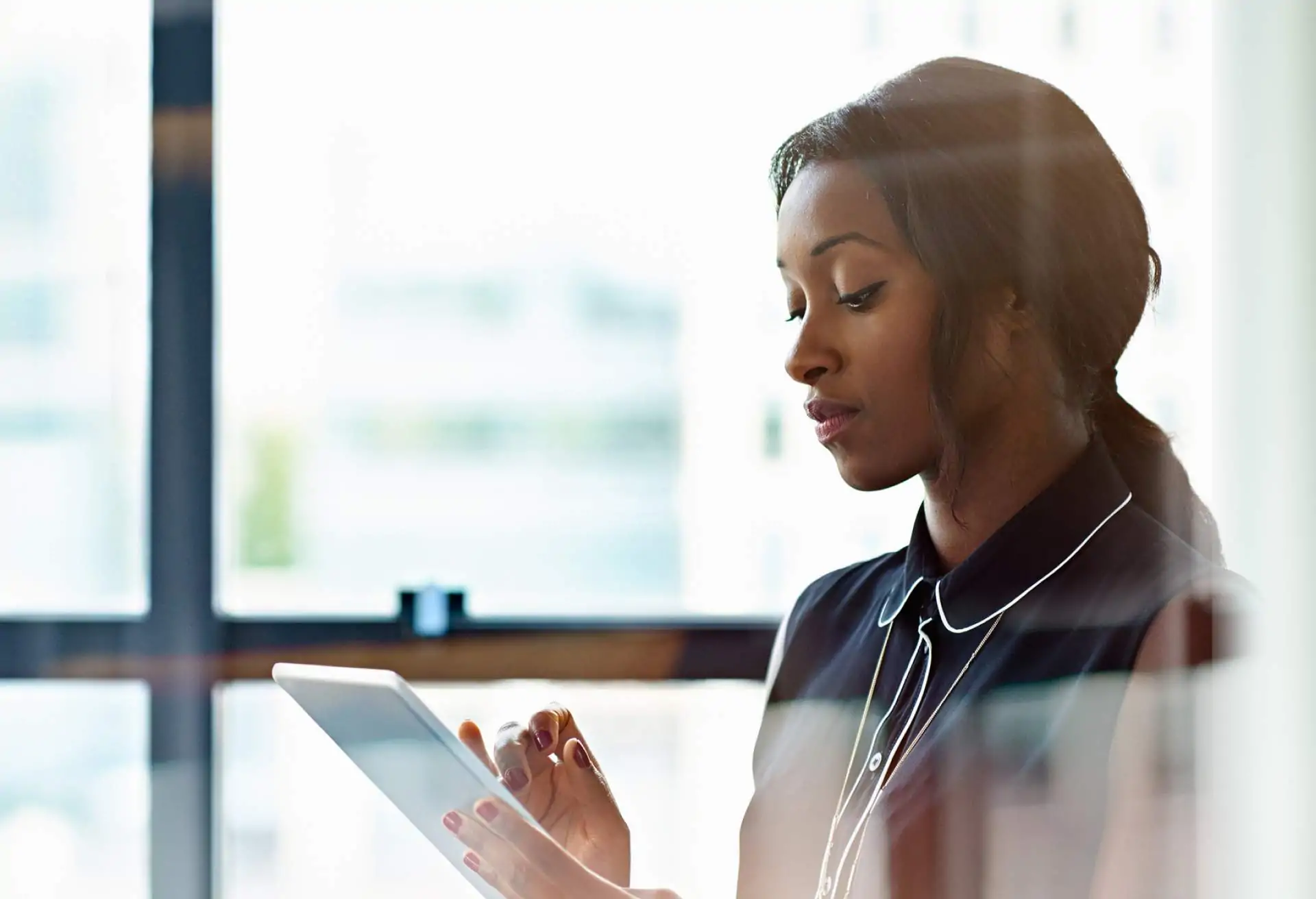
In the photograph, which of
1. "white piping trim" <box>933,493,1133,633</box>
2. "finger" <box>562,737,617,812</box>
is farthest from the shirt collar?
"finger" <box>562,737,617,812</box>

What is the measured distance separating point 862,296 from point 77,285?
966 millimetres

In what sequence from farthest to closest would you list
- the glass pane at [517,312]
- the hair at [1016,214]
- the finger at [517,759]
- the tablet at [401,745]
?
the glass pane at [517,312]
the finger at [517,759]
the hair at [1016,214]
the tablet at [401,745]

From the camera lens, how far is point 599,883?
2.46 ft

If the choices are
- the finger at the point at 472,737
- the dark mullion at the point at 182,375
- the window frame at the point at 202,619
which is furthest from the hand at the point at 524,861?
the dark mullion at the point at 182,375

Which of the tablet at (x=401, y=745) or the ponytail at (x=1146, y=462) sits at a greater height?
the ponytail at (x=1146, y=462)

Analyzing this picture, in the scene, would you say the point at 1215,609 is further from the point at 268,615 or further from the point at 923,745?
the point at 268,615

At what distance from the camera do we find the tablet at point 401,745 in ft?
2.38

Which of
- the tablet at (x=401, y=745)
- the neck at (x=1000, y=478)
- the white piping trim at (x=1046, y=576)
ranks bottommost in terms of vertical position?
the tablet at (x=401, y=745)

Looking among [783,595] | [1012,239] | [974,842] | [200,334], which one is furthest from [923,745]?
[200,334]

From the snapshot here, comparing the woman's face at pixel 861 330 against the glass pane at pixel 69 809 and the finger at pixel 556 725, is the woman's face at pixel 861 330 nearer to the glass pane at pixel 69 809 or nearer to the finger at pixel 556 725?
the finger at pixel 556 725

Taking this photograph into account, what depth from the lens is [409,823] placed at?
1.36 meters

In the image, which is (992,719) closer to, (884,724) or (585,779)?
(884,724)

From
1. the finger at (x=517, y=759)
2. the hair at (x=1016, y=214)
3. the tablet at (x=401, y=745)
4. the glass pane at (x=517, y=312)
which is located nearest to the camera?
the tablet at (x=401, y=745)

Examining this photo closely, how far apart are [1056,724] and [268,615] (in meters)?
0.91
